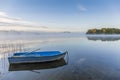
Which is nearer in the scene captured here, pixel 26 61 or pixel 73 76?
pixel 73 76

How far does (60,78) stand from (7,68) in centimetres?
724

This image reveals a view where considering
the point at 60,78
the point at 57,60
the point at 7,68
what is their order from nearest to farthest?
the point at 60,78 < the point at 7,68 < the point at 57,60

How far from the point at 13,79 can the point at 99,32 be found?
570ft

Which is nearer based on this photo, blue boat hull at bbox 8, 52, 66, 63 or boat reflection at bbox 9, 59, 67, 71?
boat reflection at bbox 9, 59, 67, 71

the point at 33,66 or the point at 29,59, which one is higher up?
the point at 29,59

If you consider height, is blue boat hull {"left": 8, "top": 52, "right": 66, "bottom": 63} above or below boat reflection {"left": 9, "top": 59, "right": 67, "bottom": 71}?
above

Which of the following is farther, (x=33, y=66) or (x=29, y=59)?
(x=29, y=59)

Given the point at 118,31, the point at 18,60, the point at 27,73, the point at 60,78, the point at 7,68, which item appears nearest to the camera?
the point at 60,78

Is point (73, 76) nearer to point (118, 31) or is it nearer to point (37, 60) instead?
point (37, 60)

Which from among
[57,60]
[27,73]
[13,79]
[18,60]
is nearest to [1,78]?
[13,79]

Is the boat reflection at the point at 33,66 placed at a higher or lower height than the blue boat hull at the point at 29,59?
lower

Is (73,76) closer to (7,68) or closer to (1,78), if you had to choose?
(1,78)

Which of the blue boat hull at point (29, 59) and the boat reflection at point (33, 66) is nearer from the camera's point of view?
the boat reflection at point (33, 66)

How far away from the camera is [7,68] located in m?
16.4
